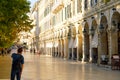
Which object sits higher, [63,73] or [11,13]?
[11,13]

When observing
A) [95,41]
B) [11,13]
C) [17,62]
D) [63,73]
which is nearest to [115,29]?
[95,41]

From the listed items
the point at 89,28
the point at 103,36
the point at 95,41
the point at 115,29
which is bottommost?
the point at 95,41

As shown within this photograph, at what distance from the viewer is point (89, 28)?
1720 inches

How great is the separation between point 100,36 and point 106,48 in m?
1.65

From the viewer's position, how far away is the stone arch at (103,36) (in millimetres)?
38406

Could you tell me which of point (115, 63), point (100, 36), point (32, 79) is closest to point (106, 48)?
point (100, 36)

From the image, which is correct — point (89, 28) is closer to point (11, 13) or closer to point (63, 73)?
point (11, 13)

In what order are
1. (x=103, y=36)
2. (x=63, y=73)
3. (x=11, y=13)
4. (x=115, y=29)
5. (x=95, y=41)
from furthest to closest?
1. (x=95, y=41)
2. (x=103, y=36)
3. (x=115, y=29)
4. (x=11, y=13)
5. (x=63, y=73)

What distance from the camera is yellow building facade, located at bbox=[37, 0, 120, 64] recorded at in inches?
1387

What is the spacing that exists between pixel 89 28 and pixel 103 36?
479cm

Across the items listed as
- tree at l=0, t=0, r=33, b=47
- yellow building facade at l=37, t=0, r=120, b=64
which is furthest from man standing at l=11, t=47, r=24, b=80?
yellow building facade at l=37, t=0, r=120, b=64

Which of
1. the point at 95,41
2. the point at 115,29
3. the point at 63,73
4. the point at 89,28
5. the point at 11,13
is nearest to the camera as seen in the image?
the point at 63,73

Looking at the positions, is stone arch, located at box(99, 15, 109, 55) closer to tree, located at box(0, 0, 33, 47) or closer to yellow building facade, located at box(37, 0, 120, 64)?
yellow building facade, located at box(37, 0, 120, 64)

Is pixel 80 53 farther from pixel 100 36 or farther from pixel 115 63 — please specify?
pixel 115 63
